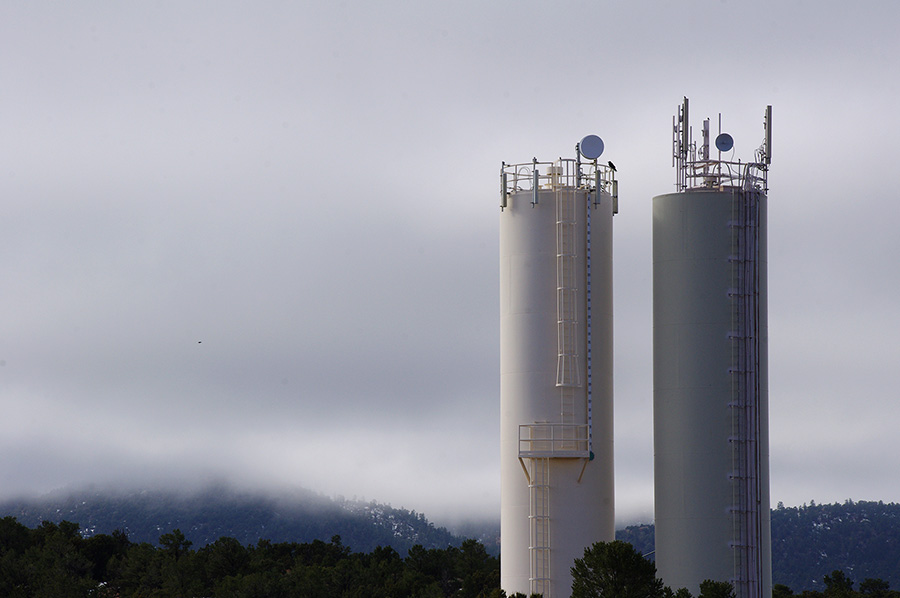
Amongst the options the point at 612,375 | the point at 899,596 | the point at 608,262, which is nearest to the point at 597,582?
the point at 612,375

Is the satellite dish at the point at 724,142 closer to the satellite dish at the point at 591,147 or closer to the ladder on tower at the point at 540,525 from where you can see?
the satellite dish at the point at 591,147

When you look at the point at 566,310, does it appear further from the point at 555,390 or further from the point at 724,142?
the point at 724,142

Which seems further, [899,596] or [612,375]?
[899,596]

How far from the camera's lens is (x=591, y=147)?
56.1m

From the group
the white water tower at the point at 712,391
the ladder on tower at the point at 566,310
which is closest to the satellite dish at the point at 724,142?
the white water tower at the point at 712,391

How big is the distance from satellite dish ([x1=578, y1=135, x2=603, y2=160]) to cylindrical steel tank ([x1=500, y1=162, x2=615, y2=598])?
1436mm

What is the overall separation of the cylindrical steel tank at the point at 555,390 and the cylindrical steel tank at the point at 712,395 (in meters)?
2.52

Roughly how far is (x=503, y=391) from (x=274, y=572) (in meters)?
40.5

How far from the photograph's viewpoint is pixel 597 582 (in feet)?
157

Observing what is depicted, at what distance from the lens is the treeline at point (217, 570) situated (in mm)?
84875

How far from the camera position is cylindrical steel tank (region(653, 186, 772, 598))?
172ft

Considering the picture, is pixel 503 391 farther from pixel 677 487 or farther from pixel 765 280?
pixel 765 280

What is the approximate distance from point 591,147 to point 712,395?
38.1 feet

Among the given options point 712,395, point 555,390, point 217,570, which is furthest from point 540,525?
point 217,570
